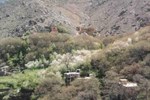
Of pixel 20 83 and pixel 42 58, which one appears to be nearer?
pixel 20 83

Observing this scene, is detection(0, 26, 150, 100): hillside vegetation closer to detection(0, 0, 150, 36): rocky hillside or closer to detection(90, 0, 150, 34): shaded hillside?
detection(90, 0, 150, 34): shaded hillside

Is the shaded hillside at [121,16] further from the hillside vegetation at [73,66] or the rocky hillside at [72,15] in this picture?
the hillside vegetation at [73,66]

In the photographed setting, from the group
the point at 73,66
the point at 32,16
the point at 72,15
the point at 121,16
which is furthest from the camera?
the point at 72,15

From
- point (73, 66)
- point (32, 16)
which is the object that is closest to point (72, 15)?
point (32, 16)

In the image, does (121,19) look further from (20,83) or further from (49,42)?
(20,83)

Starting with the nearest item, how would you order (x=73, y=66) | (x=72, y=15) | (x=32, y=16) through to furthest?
1. (x=73, y=66)
2. (x=32, y=16)
3. (x=72, y=15)

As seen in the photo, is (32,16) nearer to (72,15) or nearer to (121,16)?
(72,15)

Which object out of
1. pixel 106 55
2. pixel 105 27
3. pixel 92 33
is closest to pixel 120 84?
pixel 106 55
